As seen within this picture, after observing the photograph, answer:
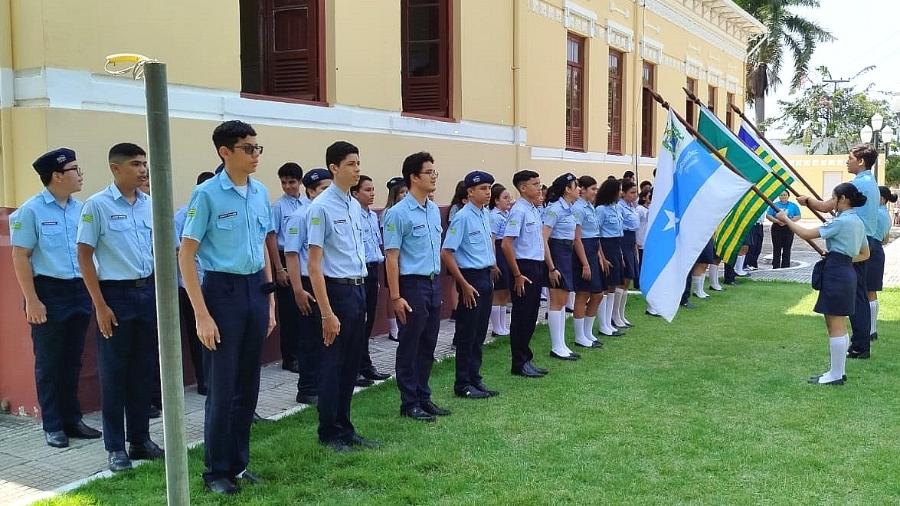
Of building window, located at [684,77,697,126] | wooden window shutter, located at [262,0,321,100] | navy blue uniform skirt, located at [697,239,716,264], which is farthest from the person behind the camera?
building window, located at [684,77,697,126]

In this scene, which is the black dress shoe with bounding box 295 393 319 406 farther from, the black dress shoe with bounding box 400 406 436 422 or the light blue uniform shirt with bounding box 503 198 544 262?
the light blue uniform shirt with bounding box 503 198 544 262

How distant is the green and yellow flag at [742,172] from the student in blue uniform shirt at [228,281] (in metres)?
4.49

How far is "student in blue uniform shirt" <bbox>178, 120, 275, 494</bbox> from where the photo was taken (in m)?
4.36

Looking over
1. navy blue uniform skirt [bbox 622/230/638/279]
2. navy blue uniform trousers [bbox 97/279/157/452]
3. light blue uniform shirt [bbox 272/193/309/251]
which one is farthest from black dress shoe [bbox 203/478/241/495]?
navy blue uniform skirt [bbox 622/230/638/279]

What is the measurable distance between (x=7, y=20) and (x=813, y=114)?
4521 cm

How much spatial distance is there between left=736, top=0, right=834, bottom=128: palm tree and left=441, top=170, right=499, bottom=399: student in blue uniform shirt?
3655cm

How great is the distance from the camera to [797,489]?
4594mm

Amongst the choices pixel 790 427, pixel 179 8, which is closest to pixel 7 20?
pixel 179 8

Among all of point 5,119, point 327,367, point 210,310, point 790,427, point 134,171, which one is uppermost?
point 5,119

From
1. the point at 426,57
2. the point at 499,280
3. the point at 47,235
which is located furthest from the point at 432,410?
the point at 426,57

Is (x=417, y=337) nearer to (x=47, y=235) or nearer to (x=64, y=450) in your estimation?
(x=64, y=450)

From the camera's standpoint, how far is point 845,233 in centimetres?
710

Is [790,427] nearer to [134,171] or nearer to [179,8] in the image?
[134,171]

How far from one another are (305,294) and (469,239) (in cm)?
156
